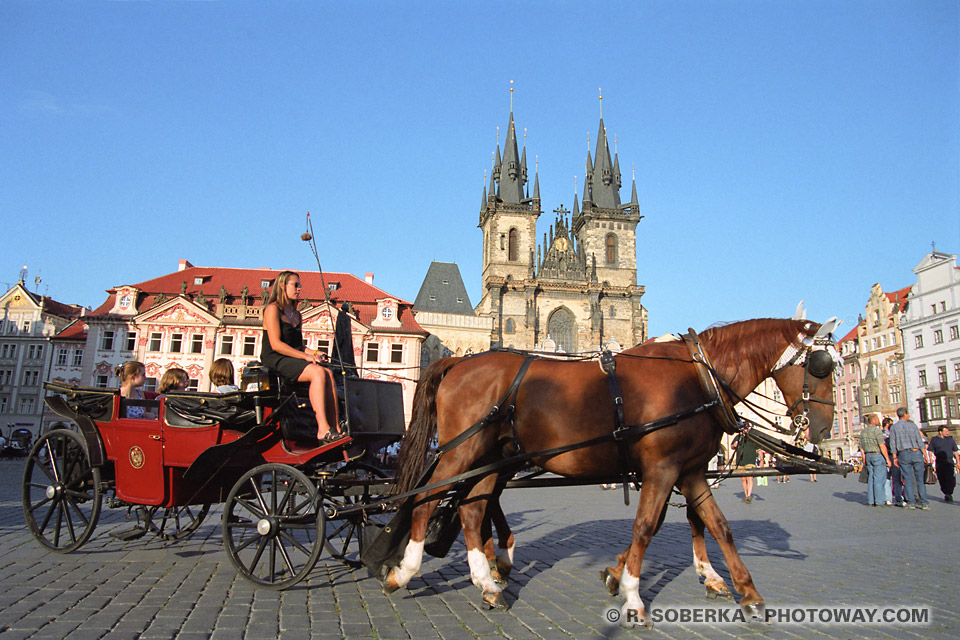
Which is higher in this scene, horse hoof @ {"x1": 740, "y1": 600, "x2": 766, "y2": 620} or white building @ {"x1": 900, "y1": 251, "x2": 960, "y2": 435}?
white building @ {"x1": 900, "y1": 251, "x2": 960, "y2": 435}

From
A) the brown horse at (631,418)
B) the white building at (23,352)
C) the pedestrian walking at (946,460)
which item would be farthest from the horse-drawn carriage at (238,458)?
the white building at (23,352)

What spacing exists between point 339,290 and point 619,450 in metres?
41.4

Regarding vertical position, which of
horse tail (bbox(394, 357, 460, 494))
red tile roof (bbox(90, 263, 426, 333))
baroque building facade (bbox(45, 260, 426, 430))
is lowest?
horse tail (bbox(394, 357, 460, 494))

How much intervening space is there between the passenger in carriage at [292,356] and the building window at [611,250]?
5975 cm

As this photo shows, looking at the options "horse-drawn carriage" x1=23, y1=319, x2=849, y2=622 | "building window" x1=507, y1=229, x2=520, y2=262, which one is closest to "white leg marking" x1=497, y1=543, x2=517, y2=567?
"horse-drawn carriage" x1=23, y1=319, x2=849, y2=622

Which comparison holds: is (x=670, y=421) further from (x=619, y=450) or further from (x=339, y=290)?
(x=339, y=290)

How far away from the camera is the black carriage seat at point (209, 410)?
516 cm

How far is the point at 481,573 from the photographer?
4352 millimetres

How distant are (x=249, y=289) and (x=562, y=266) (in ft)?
97.8

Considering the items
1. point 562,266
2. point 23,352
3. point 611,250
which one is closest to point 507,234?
point 562,266

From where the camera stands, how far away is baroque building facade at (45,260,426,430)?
4012cm

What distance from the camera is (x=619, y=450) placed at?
4473 mm

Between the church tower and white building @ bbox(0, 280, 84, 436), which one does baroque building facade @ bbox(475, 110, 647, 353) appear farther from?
white building @ bbox(0, 280, 84, 436)

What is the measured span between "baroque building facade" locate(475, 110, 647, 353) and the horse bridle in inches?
1977
